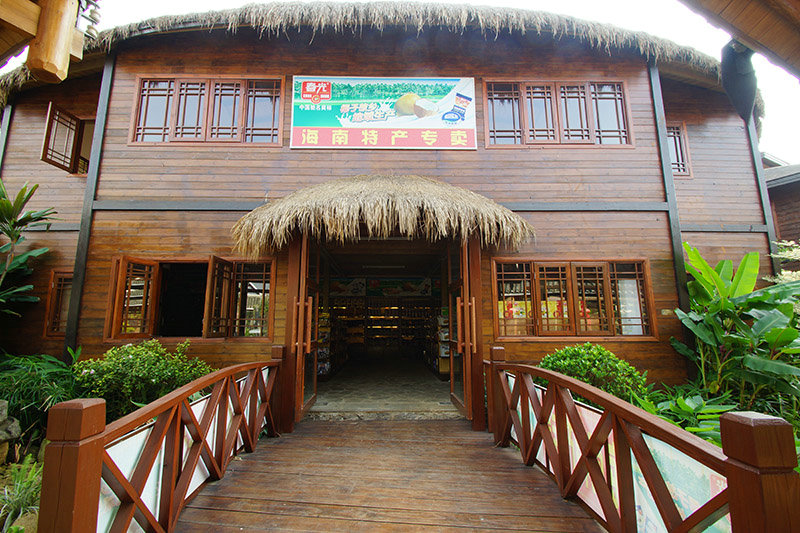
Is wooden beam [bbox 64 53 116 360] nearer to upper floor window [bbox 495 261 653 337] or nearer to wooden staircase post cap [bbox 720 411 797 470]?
upper floor window [bbox 495 261 653 337]

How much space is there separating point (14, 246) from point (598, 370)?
848 centimetres

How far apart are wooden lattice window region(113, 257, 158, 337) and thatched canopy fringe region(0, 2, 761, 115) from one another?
3.60m

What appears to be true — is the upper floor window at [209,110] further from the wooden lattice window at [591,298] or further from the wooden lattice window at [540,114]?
the wooden lattice window at [591,298]

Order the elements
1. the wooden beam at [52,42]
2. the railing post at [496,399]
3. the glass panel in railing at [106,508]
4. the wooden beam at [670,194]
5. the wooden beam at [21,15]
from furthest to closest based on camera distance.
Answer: the wooden beam at [670,194], the railing post at [496,399], the wooden beam at [52,42], the wooden beam at [21,15], the glass panel in railing at [106,508]

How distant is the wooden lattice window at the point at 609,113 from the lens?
20.3ft

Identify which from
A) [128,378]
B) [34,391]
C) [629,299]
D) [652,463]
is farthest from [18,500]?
[629,299]

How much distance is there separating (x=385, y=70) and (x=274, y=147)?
7.31 ft

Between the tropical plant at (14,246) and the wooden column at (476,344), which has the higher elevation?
the tropical plant at (14,246)

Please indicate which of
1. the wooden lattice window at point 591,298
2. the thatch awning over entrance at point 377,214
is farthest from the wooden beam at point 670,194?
the thatch awning over entrance at point 377,214

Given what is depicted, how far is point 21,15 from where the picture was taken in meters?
2.25

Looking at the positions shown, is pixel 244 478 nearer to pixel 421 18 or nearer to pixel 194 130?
pixel 194 130

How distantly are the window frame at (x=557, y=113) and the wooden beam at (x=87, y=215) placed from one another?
6.00 m

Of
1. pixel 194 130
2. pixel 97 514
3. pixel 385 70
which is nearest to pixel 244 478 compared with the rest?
pixel 97 514

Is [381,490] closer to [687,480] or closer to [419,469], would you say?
[419,469]
